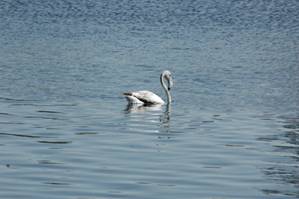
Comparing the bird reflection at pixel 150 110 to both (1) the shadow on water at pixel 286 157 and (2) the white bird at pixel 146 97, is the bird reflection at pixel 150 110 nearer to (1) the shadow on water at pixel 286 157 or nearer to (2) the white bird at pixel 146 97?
(2) the white bird at pixel 146 97

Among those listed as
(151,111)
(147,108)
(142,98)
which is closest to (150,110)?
(151,111)

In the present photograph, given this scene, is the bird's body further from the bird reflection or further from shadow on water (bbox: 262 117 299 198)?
shadow on water (bbox: 262 117 299 198)

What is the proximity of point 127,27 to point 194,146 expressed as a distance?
25.3 metres

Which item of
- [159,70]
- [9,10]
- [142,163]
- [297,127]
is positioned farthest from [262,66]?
[9,10]

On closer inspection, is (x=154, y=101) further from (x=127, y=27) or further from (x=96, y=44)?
(x=127, y=27)

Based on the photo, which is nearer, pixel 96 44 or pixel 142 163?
pixel 142 163

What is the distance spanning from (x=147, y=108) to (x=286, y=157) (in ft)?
25.6

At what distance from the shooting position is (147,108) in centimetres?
2527

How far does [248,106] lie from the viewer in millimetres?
24469

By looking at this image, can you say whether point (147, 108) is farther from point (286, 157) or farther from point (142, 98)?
point (286, 157)

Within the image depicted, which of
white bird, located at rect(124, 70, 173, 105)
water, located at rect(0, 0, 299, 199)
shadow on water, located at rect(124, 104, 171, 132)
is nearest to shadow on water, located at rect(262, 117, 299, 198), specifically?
water, located at rect(0, 0, 299, 199)

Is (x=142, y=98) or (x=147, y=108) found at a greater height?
(x=142, y=98)

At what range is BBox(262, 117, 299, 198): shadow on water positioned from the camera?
51.8 feet

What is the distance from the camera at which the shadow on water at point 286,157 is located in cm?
1578
